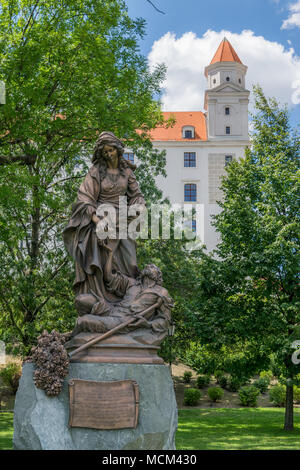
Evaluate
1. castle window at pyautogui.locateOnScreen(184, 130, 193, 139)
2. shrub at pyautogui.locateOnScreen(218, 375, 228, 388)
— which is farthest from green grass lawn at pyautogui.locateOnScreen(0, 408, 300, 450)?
castle window at pyautogui.locateOnScreen(184, 130, 193, 139)

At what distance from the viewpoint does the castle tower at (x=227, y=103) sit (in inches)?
2149

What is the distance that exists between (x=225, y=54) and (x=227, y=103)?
19.5 ft

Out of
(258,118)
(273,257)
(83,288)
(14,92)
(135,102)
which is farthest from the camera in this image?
(258,118)

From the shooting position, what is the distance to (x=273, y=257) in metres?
15.7

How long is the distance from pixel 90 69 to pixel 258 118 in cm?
779

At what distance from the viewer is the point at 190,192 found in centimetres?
5234

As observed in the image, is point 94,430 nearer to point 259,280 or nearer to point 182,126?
point 259,280

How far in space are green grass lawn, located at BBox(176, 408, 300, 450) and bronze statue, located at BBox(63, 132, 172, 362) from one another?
4535mm

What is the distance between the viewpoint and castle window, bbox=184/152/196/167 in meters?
53.4

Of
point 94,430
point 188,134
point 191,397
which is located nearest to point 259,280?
point 191,397

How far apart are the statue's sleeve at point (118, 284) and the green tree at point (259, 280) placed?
8.05m

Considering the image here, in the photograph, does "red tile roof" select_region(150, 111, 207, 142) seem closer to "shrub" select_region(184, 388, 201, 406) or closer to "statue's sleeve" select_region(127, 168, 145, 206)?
"shrub" select_region(184, 388, 201, 406)
